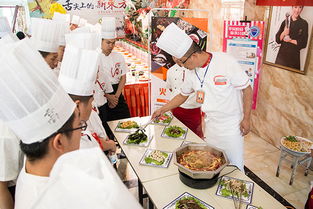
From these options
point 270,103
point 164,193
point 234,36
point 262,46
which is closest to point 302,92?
point 270,103

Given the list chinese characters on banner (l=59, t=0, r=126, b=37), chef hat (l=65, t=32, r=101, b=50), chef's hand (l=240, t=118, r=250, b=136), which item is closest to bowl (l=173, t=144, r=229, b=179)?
chef's hand (l=240, t=118, r=250, b=136)

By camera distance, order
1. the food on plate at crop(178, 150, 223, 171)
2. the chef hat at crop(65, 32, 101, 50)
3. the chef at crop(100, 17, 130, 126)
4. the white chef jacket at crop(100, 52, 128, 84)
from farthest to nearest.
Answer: the white chef jacket at crop(100, 52, 128, 84)
the chef at crop(100, 17, 130, 126)
the chef hat at crop(65, 32, 101, 50)
the food on plate at crop(178, 150, 223, 171)

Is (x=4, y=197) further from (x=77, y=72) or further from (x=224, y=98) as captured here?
(x=224, y=98)

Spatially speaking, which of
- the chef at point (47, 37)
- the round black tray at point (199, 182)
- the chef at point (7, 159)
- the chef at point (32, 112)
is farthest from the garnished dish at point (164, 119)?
the chef at point (32, 112)

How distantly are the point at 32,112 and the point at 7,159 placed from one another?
2.09ft

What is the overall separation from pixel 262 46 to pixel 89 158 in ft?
11.5

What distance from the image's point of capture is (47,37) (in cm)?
230

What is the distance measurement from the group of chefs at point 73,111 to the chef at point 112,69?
1cm

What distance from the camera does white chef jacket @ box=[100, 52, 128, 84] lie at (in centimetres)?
311

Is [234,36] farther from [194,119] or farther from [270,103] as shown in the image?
[194,119]

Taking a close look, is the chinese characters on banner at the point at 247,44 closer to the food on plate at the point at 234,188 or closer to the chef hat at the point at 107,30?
the chef hat at the point at 107,30

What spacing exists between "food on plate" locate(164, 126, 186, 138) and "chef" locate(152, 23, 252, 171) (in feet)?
0.91

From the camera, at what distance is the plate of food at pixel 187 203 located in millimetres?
1479

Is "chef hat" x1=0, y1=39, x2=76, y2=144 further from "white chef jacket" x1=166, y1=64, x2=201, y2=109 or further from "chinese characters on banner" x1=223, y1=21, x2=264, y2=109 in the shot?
"chinese characters on banner" x1=223, y1=21, x2=264, y2=109
